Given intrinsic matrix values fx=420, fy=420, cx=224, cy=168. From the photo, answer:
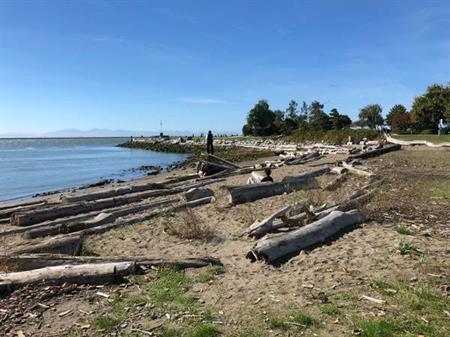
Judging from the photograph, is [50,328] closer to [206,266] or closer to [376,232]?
[206,266]

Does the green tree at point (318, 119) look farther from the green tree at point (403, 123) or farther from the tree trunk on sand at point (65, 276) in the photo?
the tree trunk on sand at point (65, 276)

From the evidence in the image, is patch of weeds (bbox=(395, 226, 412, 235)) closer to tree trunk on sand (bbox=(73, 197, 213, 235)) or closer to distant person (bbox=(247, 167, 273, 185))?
tree trunk on sand (bbox=(73, 197, 213, 235))

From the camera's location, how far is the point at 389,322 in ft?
15.4

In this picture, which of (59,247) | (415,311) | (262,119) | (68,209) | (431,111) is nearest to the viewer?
(415,311)

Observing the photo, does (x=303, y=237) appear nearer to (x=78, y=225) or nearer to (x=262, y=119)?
(x=78, y=225)

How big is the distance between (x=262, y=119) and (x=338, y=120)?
17.6 m

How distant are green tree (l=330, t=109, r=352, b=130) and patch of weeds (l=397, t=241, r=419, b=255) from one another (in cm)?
6401

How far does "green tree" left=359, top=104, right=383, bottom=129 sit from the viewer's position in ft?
258

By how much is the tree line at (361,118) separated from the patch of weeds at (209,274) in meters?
56.3

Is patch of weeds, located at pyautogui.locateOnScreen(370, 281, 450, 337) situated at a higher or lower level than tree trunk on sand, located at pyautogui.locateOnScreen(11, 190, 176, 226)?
higher

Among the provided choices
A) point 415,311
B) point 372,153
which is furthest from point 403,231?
point 372,153

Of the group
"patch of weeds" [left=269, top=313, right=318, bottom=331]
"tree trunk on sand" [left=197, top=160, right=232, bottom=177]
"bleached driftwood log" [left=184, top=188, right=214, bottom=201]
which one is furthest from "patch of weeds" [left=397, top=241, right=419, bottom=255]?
"tree trunk on sand" [left=197, top=160, right=232, bottom=177]

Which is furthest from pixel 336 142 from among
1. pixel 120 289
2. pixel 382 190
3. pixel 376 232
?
pixel 120 289

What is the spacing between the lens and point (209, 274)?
6609 mm
